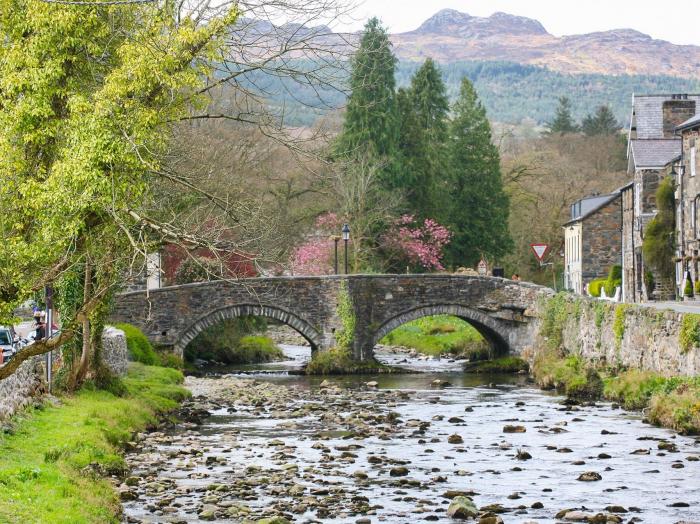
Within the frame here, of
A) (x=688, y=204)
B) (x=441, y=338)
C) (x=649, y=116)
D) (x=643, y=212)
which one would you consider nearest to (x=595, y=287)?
(x=643, y=212)

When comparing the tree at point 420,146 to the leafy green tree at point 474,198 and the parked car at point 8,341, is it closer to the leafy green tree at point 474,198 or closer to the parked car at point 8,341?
the leafy green tree at point 474,198

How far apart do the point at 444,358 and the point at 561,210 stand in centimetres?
2102

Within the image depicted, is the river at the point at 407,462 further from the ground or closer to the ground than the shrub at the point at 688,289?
closer to the ground

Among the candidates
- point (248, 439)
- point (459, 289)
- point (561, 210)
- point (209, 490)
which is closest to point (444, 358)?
point (459, 289)

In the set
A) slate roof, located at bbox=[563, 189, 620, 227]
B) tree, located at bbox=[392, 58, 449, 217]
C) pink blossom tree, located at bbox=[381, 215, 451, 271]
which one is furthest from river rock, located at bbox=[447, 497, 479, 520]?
tree, located at bbox=[392, 58, 449, 217]

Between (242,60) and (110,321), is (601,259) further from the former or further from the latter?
(242,60)

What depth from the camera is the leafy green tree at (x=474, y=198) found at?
62438mm

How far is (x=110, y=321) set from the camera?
3991 cm

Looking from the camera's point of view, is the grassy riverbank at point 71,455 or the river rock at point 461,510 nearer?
the grassy riverbank at point 71,455

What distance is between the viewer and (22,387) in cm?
2117

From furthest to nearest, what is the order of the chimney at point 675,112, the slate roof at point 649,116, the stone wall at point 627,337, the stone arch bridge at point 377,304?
the slate roof at point 649,116, the chimney at point 675,112, the stone arch bridge at point 377,304, the stone wall at point 627,337

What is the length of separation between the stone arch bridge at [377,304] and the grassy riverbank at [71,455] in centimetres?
1573

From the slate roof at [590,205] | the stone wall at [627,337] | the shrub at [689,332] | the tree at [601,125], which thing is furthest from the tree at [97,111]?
the tree at [601,125]

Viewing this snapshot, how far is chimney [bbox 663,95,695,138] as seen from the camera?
164 feet
